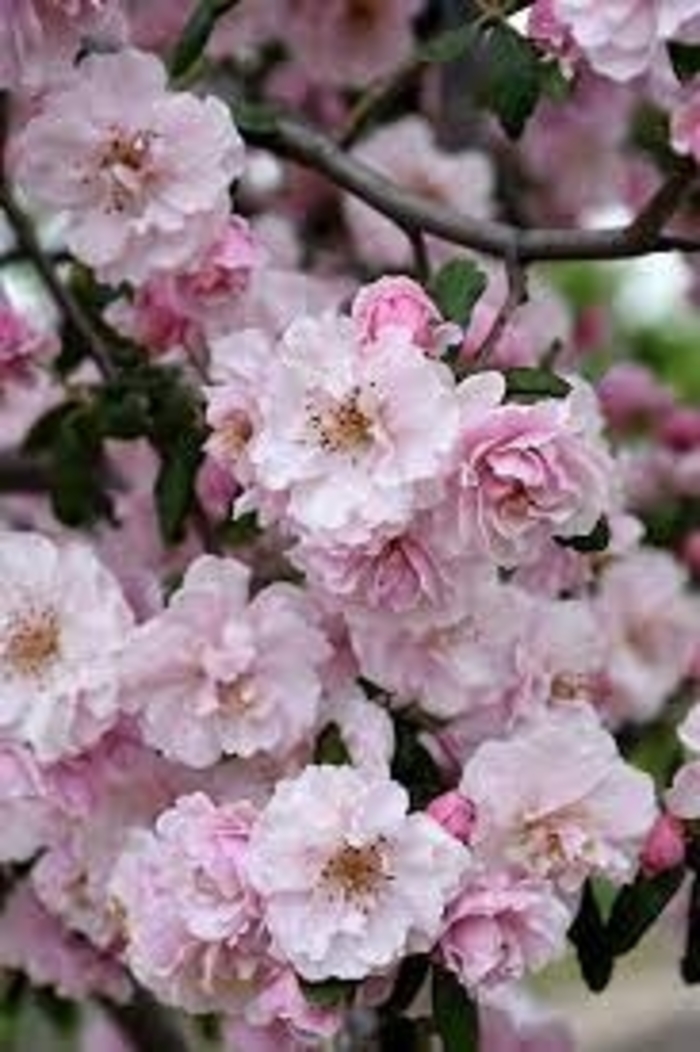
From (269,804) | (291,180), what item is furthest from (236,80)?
(269,804)

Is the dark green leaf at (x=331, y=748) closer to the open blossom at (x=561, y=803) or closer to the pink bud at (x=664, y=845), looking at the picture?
the open blossom at (x=561, y=803)

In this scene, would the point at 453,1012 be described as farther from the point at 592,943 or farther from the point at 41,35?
the point at 41,35

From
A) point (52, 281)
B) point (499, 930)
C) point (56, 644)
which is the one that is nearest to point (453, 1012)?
point (499, 930)

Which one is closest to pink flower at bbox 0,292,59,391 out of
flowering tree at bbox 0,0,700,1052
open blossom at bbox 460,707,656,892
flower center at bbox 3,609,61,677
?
flowering tree at bbox 0,0,700,1052

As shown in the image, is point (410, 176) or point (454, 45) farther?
point (410, 176)

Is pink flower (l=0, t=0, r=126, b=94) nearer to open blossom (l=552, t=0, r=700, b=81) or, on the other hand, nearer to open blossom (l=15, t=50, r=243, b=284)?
open blossom (l=15, t=50, r=243, b=284)

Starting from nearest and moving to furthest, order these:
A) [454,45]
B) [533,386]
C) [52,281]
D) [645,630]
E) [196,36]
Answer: [533,386] → [454,45] → [196,36] → [52,281] → [645,630]

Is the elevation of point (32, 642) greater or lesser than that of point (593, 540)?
lesser
